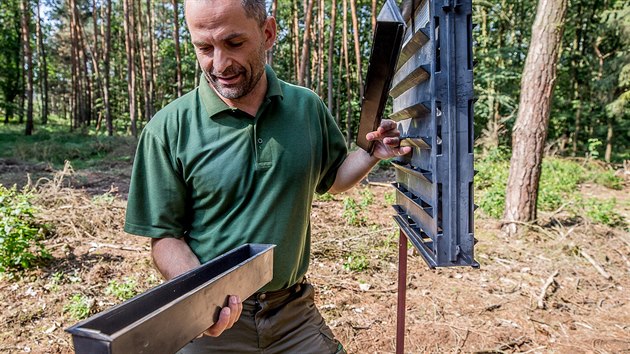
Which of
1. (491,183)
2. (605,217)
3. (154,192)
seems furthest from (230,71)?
(491,183)

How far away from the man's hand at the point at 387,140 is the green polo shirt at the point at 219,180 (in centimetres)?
30

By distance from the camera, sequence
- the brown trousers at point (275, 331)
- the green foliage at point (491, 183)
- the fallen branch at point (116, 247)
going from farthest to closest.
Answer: the green foliage at point (491, 183), the fallen branch at point (116, 247), the brown trousers at point (275, 331)

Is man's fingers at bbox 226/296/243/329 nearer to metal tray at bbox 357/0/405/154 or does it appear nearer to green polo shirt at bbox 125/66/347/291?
green polo shirt at bbox 125/66/347/291

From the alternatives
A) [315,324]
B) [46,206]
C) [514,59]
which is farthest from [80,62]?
[315,324]

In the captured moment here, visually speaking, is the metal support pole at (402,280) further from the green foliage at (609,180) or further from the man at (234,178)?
the green foliage at (609,180)

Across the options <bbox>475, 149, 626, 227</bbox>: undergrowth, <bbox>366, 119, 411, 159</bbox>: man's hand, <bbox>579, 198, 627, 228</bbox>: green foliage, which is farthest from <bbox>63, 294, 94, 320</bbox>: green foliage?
<bbox>579, 198, 627, 228</bbox>: green foliage

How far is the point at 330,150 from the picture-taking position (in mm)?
2047

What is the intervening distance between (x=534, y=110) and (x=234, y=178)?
5586mm

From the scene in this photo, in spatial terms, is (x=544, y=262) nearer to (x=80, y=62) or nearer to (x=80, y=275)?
(x=80, y=275)

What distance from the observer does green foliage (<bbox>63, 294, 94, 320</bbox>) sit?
3.71m

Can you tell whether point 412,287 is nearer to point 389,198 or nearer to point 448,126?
point 448,126

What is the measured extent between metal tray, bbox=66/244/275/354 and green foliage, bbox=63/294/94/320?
3.18m

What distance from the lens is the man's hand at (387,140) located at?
163 cm

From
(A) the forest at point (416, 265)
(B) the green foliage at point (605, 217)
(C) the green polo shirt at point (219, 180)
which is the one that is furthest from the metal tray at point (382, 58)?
(B) the green foliage at point (605, 217)
